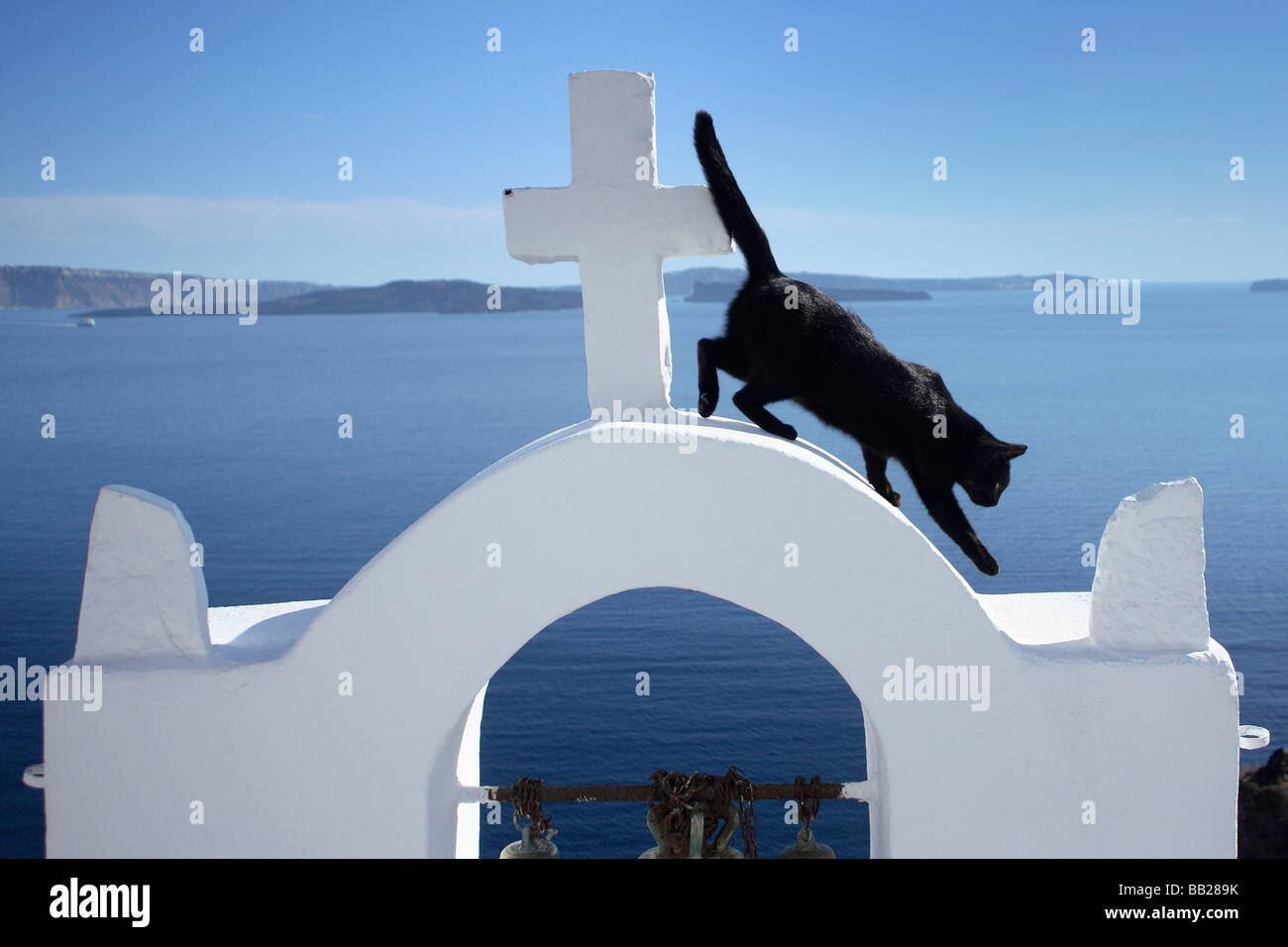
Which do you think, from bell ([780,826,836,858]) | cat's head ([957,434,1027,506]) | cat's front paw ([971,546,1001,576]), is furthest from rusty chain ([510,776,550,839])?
cat's head ([957,434,1027,506])

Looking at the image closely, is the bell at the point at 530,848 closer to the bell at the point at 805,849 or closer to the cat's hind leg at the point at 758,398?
the bell at the point at 805,849

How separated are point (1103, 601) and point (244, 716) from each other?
2.90m

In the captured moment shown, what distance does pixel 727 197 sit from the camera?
A: 405cm

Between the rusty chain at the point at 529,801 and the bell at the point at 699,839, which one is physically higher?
the rusty chain at the point at 529,801

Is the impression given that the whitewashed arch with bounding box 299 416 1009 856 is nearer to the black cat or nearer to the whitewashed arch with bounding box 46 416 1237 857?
the whitewashed arch with bounding box 46 416 1237 857

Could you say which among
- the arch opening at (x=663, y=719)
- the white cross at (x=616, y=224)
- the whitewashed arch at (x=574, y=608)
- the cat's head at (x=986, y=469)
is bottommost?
the arch opening at (x=663, y=719)

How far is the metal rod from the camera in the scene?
4270 millimetres

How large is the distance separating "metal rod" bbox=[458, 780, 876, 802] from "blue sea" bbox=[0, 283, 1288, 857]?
76 cm

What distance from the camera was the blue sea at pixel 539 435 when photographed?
2181 cm

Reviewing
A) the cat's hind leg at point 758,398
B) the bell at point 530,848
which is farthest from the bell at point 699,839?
the cat's hind leg at point 758,398

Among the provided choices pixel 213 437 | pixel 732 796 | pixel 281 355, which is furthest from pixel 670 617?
pixel 281 355

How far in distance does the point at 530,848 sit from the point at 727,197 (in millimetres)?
2472

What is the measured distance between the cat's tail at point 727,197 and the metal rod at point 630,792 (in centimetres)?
191
